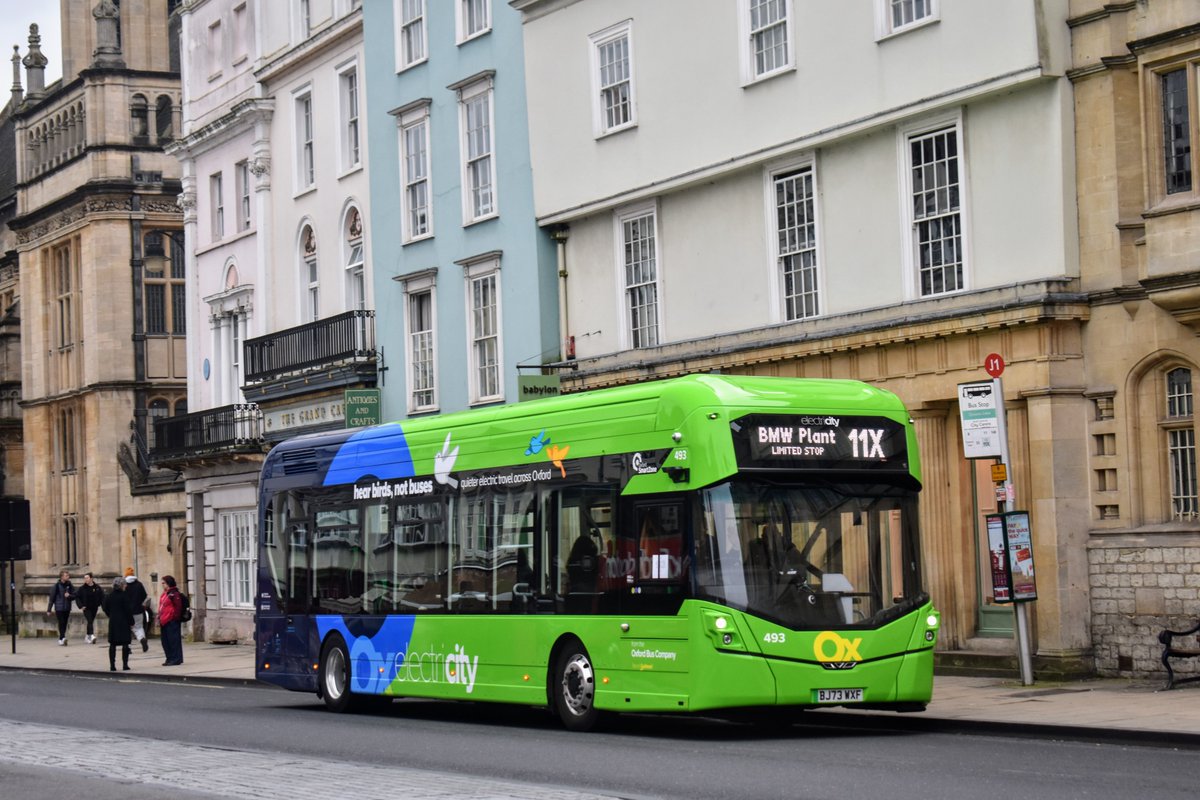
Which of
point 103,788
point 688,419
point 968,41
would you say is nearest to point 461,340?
point 968,41

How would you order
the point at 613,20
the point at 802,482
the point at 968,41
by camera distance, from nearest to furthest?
1. the point at 802,482
2. the point at 968,41
3. the point at 613,20

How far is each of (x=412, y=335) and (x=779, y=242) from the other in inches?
459

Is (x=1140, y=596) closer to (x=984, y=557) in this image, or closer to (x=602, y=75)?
(x=984, y=557)

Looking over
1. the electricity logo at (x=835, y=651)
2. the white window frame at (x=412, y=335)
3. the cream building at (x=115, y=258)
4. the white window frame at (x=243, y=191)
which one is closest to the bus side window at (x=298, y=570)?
the electricity logo at (x=835, y=651)

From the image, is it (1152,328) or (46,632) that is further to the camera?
(46,632)

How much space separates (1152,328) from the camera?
2181 centimetres

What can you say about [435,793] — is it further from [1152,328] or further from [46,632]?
[46,632]

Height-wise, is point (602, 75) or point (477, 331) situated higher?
point (602, 75)

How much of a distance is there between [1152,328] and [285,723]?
1054 centimetres

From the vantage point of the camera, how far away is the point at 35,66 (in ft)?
209

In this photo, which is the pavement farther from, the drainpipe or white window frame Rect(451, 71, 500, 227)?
white window frame Rect(451, 71, 500, 227)

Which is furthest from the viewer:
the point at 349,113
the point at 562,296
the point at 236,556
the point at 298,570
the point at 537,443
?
the point at 236,556

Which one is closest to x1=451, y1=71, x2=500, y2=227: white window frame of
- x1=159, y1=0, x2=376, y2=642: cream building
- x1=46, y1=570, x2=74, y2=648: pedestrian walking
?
x1=159, y1=0, x2=376, y2=642: cream building

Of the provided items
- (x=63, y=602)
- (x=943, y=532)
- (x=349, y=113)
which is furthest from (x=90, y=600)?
(x=943, y=532)
